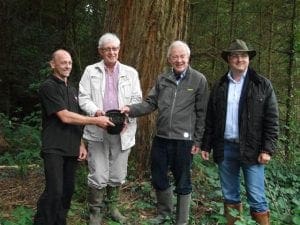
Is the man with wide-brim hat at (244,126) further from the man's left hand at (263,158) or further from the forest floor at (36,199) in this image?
the forest floor at (36,199)

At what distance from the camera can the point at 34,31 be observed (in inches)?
590

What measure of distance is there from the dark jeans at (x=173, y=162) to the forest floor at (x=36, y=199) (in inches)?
23.7

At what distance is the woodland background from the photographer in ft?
20.8

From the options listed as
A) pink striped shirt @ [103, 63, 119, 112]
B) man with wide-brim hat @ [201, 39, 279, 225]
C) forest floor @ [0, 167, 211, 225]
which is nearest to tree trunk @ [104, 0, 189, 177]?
forest floor @ [0, 167, 211, 225]

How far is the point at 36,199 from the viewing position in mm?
6211

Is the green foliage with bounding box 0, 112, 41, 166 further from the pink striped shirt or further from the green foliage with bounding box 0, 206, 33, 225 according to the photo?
the pink striped shirt

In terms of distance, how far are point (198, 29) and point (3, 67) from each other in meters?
6.48

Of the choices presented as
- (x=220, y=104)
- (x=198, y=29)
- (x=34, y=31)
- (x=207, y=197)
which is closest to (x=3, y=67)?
(x=34, y=31)

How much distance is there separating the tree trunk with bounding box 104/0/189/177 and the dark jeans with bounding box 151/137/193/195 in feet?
3.58

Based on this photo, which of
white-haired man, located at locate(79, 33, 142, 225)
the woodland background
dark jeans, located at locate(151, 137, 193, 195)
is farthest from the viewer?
the woodland background

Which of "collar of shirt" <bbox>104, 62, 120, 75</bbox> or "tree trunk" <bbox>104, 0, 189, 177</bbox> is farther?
"tree trunk" <bbox>104, 0, 189, 177</bbox>

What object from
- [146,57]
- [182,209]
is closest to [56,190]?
[182,209]

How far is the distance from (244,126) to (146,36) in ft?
7.09

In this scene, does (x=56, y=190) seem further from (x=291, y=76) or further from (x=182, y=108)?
(x=291, y=76)
